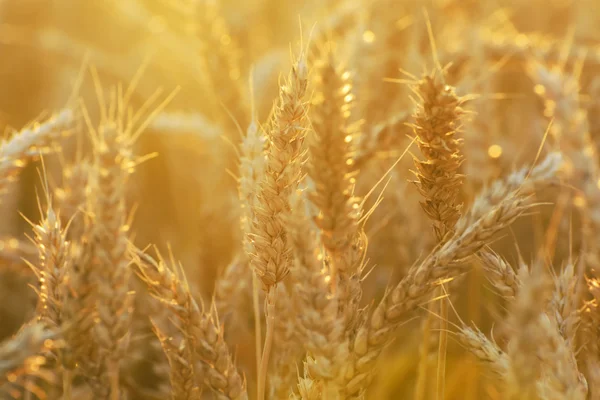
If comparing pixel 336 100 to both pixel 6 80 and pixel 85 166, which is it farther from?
pixel 6 80

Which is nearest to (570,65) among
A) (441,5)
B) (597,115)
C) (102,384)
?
(597,115)

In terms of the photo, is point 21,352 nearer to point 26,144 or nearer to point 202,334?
point 202,334

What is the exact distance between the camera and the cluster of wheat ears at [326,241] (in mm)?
891

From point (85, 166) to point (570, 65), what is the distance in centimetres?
206

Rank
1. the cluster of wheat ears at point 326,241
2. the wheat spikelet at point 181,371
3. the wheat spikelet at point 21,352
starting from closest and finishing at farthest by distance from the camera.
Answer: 1. the wheat spikelet at point 21,352
2. the cluster of wheat ears at point 326,241
3. the wheat spikelet at point 181,371

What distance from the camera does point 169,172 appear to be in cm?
310

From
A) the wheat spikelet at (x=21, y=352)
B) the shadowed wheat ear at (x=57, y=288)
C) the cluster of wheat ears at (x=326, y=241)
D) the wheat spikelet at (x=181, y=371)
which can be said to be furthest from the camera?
the wheat spikelet at (x=181, y=371)

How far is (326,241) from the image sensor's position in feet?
2.95

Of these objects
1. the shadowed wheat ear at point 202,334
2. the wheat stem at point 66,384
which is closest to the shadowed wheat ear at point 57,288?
the wheat stem at point 66,384

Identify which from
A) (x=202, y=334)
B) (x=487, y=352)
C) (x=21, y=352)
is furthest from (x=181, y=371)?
(x=487, y=352)

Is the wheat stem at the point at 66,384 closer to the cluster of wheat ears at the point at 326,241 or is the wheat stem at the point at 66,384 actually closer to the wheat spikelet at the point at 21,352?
the cluster of wheat ears at the point at 326,241

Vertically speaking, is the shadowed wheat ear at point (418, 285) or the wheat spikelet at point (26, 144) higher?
the wheat spikelet at point (26, 144)

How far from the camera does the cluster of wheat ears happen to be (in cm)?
89

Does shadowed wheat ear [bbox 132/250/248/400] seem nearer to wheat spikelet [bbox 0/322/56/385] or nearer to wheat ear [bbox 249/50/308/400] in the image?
wheat ear [bbox 249/50/308/400]
